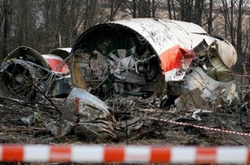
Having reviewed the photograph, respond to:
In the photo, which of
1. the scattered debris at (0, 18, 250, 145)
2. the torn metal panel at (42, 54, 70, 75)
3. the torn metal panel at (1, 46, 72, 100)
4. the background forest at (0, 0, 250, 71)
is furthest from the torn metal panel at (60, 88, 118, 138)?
the background forest at (0, 0, 250, 71)

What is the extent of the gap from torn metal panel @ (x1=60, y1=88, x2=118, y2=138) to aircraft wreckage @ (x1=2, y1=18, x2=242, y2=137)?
100 inches

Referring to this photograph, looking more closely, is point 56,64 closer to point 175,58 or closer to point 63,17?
point 175,58

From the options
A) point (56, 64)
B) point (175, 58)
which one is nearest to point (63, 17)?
point (56, 64)

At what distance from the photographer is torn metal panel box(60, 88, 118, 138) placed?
281 inches

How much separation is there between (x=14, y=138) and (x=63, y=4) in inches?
971

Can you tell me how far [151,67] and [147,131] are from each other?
4622 millimetres

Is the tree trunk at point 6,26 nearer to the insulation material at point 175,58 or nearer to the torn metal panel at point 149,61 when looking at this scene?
the torn metal panel at point 149,61

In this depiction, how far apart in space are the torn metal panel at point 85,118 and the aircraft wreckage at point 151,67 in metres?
2.55

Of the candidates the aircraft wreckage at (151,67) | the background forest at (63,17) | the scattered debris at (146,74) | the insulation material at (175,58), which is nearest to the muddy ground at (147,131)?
the scattered debris at (146,74)

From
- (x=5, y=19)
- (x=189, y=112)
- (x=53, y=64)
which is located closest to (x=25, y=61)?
(x=53, y=64)

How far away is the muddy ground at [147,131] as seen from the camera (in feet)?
23.6

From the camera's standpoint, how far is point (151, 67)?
12070 millimetres

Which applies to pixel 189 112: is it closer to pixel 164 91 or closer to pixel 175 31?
pixel 164 91

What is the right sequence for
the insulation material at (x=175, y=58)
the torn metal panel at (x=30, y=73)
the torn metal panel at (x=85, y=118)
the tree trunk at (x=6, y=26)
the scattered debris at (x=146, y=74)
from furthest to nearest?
the tree trunk at (x=6, y=26), the torn metal panel at (x=30, y=73), the insulation material at (x=175, y=58), the scattered debris at (x=146, y=74), the torn metal panel at (x=85, y=118)
